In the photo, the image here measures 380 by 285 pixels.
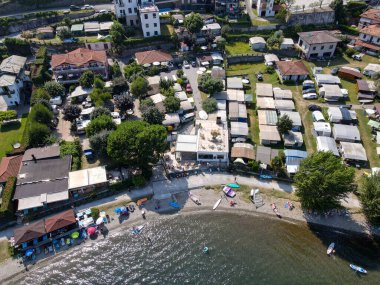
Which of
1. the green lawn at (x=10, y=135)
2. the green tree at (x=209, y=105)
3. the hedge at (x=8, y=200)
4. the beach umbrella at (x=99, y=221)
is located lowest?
the beach umbrella at (x=99, y=221)

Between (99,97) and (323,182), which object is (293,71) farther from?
(99,97)

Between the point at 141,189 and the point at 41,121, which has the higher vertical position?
the point at 41,121

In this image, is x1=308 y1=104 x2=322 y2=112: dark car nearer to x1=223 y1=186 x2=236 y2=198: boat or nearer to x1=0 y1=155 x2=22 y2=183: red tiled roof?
x1=223 y1=186 x2=236 y2=198: boat

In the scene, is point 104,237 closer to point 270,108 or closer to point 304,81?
point 270,108

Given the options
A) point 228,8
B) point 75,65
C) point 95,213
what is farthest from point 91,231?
point 228,8

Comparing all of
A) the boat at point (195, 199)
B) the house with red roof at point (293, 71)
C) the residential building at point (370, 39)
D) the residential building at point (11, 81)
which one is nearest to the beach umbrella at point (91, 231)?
the boat at point (195, 199)

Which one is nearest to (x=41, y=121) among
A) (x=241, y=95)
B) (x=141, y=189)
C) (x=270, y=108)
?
(x=141, y=189)

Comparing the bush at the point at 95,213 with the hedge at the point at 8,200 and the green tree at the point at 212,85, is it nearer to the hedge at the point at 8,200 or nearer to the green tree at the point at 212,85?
the hedge at the point at 8,200
